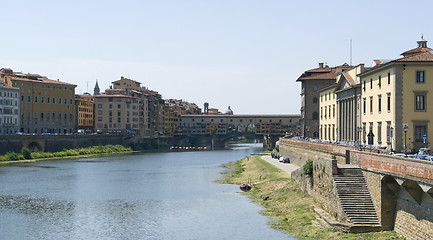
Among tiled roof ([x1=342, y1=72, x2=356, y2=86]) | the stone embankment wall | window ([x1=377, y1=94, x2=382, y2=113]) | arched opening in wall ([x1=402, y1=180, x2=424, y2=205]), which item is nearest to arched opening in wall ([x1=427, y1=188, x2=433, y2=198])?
arched opening in wall ([x1=402, y1=180, x2=424, y2=205])

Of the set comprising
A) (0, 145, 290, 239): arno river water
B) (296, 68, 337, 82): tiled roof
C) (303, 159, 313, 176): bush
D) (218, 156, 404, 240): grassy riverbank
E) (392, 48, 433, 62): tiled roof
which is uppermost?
(296, 68, 337, 82): tiled roof

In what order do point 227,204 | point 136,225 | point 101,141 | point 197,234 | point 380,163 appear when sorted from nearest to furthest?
point 380,163, point 197,234, point 136,225, point 227,204, point 101,141

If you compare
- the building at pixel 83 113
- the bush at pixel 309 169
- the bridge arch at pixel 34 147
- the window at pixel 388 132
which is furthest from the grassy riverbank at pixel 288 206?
the building at pixel 83 113

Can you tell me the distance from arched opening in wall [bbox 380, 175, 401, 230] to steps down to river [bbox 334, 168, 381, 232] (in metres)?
0.60

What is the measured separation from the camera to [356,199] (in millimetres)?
38375

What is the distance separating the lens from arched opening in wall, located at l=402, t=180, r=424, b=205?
31609 mm

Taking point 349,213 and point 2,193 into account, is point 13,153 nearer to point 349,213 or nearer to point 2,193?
point 2,193

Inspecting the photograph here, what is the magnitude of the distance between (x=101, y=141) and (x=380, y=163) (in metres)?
129

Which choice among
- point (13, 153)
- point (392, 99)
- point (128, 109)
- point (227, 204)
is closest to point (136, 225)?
point (227, 204)

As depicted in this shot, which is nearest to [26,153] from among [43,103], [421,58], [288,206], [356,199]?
[43,103]

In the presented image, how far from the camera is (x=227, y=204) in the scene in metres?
55.9

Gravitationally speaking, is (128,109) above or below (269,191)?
above

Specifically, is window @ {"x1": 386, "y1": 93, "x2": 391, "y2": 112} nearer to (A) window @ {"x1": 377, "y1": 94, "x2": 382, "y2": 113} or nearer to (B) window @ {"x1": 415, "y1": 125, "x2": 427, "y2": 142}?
(A) window @ {"x1": 377, "y1": 94, "x2": 382, "y2": 113}

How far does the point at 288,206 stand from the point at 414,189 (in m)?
18.4
